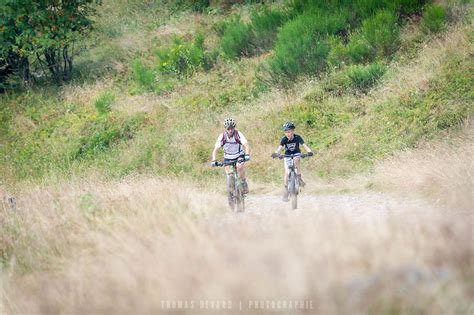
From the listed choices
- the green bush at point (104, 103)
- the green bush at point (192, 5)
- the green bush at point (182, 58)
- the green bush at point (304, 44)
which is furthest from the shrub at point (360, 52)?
the green bush at point (192, 5)

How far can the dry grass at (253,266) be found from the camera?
550 centimetres

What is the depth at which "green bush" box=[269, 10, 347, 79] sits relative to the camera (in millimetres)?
22562

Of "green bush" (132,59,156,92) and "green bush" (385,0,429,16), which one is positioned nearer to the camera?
"green bush" (385,0,429,16)

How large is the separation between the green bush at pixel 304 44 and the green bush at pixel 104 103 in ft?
23.0

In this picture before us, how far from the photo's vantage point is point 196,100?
23.9 metres

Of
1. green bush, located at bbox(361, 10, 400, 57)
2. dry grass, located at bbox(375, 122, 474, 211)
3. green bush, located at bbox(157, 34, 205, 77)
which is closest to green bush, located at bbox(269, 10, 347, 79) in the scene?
green bush, located at bbox(361, 10, 400, 57)

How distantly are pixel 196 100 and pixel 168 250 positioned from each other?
17.5 m

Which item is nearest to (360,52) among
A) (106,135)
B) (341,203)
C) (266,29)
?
(266,29)

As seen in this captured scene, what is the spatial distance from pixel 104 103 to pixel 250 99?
6346 mm

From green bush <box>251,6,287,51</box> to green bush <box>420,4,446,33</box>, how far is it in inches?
258

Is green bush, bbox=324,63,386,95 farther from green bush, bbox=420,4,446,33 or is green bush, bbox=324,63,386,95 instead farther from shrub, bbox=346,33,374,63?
green bush, bbox=420,4,446,33

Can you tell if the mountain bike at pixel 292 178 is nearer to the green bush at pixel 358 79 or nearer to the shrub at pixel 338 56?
the green bush at pixel 358 79

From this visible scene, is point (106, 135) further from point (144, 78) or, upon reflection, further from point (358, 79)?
point (358, 79)

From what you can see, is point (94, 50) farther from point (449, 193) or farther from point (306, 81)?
point (449, 193)
